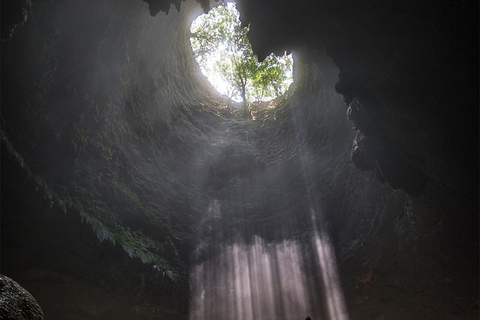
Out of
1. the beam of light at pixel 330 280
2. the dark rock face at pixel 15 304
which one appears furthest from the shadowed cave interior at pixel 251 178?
the dark rock face at pixel 15 304

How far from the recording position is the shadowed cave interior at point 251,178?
180 inches

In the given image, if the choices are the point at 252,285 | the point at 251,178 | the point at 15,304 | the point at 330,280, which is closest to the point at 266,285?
the point at 252,285

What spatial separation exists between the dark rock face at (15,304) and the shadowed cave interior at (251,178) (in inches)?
100

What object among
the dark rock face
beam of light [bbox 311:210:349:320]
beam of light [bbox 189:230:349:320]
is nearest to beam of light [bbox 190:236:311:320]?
beam of light [bbox 189:230:349:320]

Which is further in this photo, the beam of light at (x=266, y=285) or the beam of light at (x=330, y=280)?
the beam of light at (x=266, y=285)

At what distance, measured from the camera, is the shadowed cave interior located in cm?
457

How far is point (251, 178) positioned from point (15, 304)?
305 inches

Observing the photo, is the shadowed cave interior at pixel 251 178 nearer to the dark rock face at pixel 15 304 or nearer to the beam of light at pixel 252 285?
the beam of light at pixel 252 285

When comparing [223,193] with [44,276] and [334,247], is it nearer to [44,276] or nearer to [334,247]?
[334,247]

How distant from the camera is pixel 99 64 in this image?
7.29 meters

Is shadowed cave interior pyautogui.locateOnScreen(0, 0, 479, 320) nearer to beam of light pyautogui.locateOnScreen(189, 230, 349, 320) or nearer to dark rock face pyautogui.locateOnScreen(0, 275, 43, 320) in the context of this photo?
beam of light pyautogui.locateOnScreen(189, 230, 349, 320)

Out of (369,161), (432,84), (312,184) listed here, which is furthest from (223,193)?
(432,84)

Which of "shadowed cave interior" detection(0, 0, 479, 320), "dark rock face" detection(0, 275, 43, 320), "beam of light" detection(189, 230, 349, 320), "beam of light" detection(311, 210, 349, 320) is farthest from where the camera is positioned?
"beam of light" detection(189, 230, 349, 320)

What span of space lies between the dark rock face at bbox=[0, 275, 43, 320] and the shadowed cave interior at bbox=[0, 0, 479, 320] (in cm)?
254
